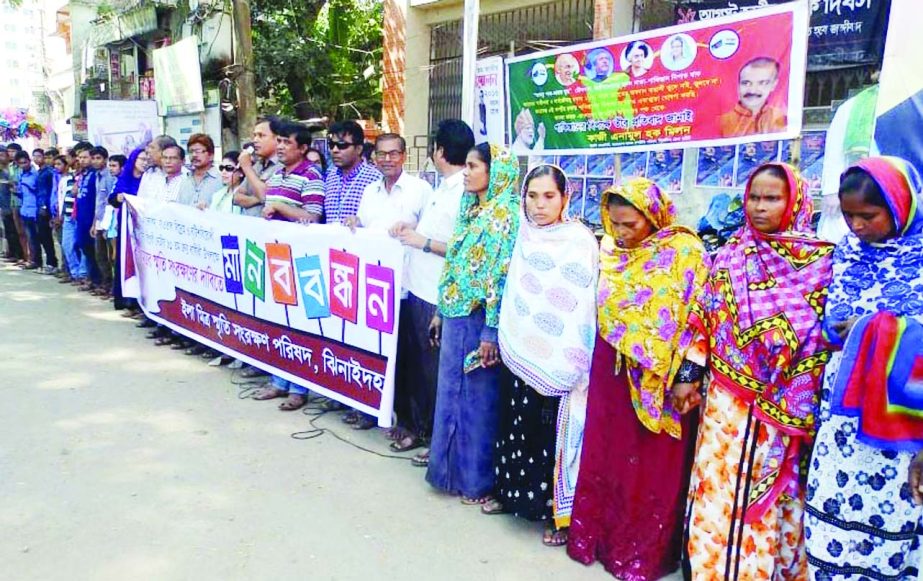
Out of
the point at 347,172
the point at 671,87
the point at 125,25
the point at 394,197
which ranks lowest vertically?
the point at 394,197

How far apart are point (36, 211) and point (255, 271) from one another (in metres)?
7.09

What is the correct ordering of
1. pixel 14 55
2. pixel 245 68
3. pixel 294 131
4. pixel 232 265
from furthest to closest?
pixel 14 55 → pixel 245 68 → pixel 232 265 → pixel 294 131

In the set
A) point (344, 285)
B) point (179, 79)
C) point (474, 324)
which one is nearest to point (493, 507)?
point (474, 324)

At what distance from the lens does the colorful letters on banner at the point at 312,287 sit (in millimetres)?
4242

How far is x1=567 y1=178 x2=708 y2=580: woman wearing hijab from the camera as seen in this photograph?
2.46 m

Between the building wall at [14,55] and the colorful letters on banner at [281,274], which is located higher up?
the building wall at [14,55]

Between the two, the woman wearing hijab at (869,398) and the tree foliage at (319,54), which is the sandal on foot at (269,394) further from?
the tree foliage at (319,54)

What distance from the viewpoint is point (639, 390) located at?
2.56m

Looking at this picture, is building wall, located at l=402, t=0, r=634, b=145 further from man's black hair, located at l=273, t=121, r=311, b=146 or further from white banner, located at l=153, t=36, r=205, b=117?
white banner, located at l=153, t=36, r=205, b=117

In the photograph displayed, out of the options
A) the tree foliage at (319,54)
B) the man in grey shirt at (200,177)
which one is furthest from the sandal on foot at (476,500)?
the tree foliage at (319,54)

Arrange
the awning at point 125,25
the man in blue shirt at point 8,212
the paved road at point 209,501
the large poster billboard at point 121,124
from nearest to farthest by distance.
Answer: the paved road at point 209,501, the man in blue shirt at point 8,212, the large poster billboard at point 121,124, the awning at point 125,25

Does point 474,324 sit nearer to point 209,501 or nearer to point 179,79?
point 209,501

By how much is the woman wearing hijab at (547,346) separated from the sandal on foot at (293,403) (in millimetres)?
1853

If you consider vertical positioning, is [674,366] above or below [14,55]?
below
